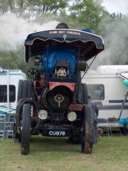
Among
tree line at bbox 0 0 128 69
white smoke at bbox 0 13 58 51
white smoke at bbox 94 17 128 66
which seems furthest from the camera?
tree line at bbox 0 0 128 69

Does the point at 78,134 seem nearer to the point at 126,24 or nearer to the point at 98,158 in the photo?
the point at 98,158

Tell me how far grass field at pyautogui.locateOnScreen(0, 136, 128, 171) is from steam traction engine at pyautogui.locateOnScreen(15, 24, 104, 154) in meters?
0.46

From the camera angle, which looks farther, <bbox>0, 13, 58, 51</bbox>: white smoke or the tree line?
the tree line

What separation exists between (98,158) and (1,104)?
933 cm

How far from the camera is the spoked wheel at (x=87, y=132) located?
557 inches

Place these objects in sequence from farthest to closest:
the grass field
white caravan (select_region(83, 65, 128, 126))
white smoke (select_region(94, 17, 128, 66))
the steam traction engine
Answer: white smoke (select_region(94, 17, 128, 66)) → white caravan (select_region(83, 65, 128, 126)) → the steam traction engine → the grass field

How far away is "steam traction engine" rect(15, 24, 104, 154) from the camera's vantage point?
46.3 ft

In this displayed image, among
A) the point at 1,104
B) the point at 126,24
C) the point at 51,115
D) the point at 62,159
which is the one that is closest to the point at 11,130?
the point at 1,104

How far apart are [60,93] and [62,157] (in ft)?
5.56

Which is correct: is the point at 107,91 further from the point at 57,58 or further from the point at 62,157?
the point at 62,157

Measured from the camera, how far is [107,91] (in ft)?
70.9

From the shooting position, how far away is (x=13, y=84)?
73.4 ft

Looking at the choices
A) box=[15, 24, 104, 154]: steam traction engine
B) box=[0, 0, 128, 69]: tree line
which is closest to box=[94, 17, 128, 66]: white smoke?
box=[0, 0, 128, 69]: tree line

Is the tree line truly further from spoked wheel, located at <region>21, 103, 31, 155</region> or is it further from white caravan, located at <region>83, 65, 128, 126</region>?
spoked wheel, located at <region>21, 103, 31, 155</region>
